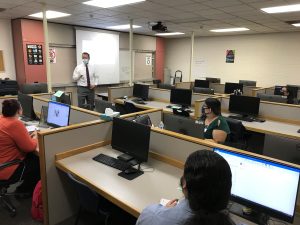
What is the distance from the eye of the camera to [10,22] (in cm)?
626

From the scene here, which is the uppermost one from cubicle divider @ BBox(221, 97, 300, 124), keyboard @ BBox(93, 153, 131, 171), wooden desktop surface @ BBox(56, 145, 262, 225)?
cubicle divider @ BBox(221, 97, 300, 124)

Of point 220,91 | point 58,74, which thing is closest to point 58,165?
point 58,74

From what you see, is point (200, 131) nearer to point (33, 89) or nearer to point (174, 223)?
point (174, 223)

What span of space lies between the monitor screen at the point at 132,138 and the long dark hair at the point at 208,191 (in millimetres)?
1096

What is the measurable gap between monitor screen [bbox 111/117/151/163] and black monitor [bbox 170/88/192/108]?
287 cm

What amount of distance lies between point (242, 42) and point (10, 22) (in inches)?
285

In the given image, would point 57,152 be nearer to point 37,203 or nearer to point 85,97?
point 37,203

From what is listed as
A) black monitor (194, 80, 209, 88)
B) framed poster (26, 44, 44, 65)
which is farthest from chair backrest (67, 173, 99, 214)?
black monitor (194, 80, 209, 88)

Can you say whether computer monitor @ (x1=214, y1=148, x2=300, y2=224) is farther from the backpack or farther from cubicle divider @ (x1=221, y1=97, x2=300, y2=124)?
cubicle divider @ (x1=221, y1=97, x2=300, y2=124)

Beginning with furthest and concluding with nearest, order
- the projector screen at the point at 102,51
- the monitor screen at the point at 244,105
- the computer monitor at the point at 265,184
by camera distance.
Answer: the projector screen at the point at 102,51 < the monitor screen at the point at 244,105 < the computer monitor at the point at 265,184

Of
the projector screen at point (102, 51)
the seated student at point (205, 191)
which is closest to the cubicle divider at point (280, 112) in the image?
the seated student at point (205, 191)

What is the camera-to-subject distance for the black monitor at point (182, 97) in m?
5.01

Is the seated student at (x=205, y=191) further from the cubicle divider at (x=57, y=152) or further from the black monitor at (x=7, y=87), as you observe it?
the black monitor at (x=7, y=87)

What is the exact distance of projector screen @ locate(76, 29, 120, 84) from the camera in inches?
290
